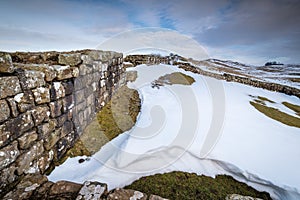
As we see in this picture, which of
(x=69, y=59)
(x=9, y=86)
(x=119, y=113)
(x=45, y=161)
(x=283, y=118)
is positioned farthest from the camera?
(x=283, y=118)

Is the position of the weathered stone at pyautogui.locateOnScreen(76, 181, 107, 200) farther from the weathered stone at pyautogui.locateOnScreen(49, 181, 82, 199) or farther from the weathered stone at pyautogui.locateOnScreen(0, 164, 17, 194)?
the weathered stone at pyautogui.locateOnScreen(0, 164, 17, 194)

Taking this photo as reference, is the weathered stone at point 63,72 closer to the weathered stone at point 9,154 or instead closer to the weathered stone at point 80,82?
the weathered stone at point 80,82

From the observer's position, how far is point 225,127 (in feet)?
17.4

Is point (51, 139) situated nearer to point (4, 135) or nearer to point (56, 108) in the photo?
point (56, 108)

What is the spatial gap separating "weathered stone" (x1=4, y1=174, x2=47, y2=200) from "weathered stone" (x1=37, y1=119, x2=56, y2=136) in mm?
708

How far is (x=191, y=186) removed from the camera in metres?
3.18

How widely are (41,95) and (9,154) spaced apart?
0.95m

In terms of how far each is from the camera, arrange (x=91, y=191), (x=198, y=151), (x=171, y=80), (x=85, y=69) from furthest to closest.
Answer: (x=171, y=80), (x=198, y=151), (x=85, y=69), (x=91, y=191)

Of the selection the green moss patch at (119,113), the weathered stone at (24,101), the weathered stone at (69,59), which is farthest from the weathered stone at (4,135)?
the green moss patch at (119,113)

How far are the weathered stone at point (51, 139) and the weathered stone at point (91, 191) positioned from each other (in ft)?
4.41

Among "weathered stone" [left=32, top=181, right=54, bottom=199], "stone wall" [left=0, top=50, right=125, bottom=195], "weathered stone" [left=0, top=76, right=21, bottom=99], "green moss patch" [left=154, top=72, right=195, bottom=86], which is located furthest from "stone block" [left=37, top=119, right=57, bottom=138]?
"green moss patch" [left=154, top=72, right=195, bottom=86]

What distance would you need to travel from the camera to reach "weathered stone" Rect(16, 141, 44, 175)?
230 cm

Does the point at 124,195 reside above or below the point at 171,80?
below

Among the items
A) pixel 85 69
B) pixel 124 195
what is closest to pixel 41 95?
pixel 85 69
